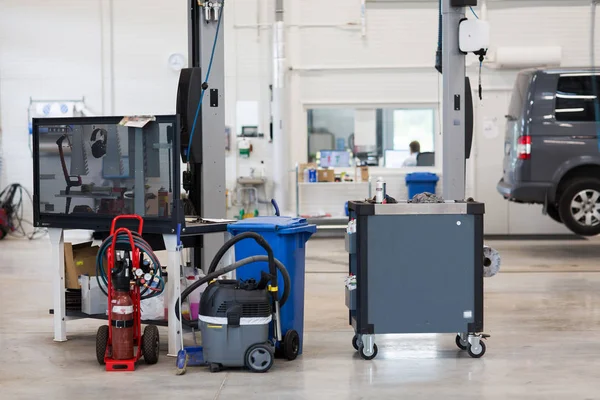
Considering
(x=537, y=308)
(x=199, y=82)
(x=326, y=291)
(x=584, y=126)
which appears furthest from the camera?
(x=584, y=126)

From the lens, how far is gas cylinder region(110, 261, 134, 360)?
536cm

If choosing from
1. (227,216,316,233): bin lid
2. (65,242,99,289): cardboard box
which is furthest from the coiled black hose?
(65,242,99,289): cardboard box

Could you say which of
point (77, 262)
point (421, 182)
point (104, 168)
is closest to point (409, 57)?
point (421, 182)

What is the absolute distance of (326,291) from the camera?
338 inches

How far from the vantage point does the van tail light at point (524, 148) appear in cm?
1116

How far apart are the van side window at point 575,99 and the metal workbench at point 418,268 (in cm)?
607

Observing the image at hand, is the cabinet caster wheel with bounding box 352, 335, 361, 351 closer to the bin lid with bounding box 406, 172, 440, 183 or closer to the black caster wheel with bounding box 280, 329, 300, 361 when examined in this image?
the black caster wheel with bounding box 280, 329, 300, 361

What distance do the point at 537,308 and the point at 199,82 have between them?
3307mm

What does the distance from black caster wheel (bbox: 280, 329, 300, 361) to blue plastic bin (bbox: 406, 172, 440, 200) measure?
803 cm

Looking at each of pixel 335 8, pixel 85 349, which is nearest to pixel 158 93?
pixel 335 8

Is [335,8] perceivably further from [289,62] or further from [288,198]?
[288,198]

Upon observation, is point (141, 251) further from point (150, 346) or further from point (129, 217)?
point (150, 346)

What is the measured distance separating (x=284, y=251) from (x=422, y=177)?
8.14 metres

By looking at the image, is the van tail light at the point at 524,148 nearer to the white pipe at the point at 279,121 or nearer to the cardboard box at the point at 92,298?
the white pipe at the point at 279,121
